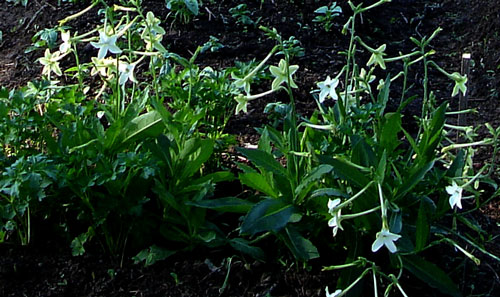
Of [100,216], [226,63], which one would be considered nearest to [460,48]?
[226,63]

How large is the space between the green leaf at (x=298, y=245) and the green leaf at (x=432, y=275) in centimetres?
33

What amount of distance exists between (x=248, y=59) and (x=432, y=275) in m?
2.24

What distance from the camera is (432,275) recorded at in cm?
259

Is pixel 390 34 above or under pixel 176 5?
under

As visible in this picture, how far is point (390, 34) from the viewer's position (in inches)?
205

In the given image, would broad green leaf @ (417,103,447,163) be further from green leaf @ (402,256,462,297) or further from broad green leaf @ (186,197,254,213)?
broad green leaf @ (186,197,254,213)

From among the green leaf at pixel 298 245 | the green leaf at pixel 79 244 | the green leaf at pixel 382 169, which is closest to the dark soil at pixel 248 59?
the green leaf at pixel 79 244

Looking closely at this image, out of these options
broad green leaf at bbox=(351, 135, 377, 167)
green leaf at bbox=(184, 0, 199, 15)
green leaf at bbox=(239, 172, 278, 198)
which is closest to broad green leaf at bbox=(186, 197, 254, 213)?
green leaf at bbox=(239, 172, 278, 198)

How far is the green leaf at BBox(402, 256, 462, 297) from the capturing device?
8.47 ft

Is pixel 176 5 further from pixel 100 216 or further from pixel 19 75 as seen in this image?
pixel 100 216

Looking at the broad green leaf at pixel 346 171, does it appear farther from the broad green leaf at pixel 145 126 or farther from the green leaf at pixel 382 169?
the broad green leaf at pixel 145 126

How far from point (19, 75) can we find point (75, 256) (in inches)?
73.2

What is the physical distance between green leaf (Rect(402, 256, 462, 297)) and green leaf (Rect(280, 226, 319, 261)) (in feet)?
1.08

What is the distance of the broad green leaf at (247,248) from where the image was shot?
275 cm
